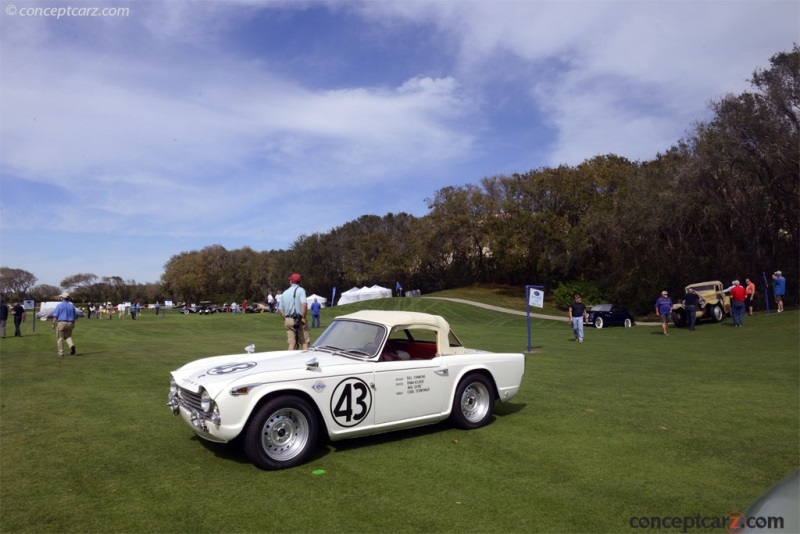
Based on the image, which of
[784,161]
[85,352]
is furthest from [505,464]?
[784,161]

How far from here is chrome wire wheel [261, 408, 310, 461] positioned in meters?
5.39

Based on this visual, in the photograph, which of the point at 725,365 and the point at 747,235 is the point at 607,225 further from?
the point at 725,365

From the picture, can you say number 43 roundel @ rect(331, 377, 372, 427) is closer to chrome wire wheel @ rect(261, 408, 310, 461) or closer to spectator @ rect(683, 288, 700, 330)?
chrome wire wheel @ rect(261, 408, 310, 461)

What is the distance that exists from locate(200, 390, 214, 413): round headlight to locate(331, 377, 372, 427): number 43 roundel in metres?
1.17

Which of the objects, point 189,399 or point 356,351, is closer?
point 189,399

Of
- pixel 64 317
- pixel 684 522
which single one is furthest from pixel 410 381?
pixel 64 317

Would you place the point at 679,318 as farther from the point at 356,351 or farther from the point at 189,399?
the point at 189,399

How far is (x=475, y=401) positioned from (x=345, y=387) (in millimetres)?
2001

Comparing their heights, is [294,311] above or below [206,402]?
above

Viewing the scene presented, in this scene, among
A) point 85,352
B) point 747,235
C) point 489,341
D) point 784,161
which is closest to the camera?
point 85,352

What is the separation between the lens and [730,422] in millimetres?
7195

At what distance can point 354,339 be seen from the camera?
6.74 m

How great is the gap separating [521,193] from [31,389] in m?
47.4

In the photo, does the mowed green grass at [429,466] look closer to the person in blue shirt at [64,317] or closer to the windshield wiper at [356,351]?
the windshield wiper at [356,351]
